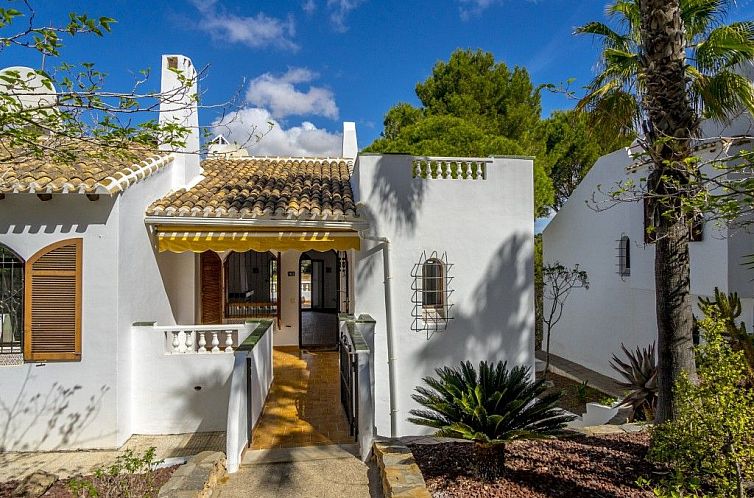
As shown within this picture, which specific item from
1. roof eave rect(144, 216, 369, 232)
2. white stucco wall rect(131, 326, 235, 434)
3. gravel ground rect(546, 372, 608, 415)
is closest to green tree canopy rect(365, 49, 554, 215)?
gravel ground rect(546, 372, 608, 415)

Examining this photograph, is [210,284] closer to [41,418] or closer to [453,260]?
[41,418]

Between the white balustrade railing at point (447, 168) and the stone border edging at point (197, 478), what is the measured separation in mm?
11658

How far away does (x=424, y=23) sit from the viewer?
22000 millimetres

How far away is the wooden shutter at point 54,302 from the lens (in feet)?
42.2

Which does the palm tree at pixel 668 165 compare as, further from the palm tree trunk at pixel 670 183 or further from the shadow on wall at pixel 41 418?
the shadow on wall at pixel 41 418

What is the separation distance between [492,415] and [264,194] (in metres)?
12.8

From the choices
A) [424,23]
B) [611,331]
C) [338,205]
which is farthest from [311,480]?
[611,331]

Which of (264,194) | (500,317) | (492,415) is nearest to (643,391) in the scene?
(500,317)

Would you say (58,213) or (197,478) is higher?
(58,213)

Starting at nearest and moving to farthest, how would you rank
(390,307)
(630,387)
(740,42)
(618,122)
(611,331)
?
(740,42), (618,122), (390,307), (630,387), (611,331)

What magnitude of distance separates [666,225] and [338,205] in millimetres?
10851

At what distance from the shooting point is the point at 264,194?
1758 cm

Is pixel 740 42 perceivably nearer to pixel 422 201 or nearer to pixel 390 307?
pixel 422 201

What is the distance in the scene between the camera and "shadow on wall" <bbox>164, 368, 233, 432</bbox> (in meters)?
14.2
